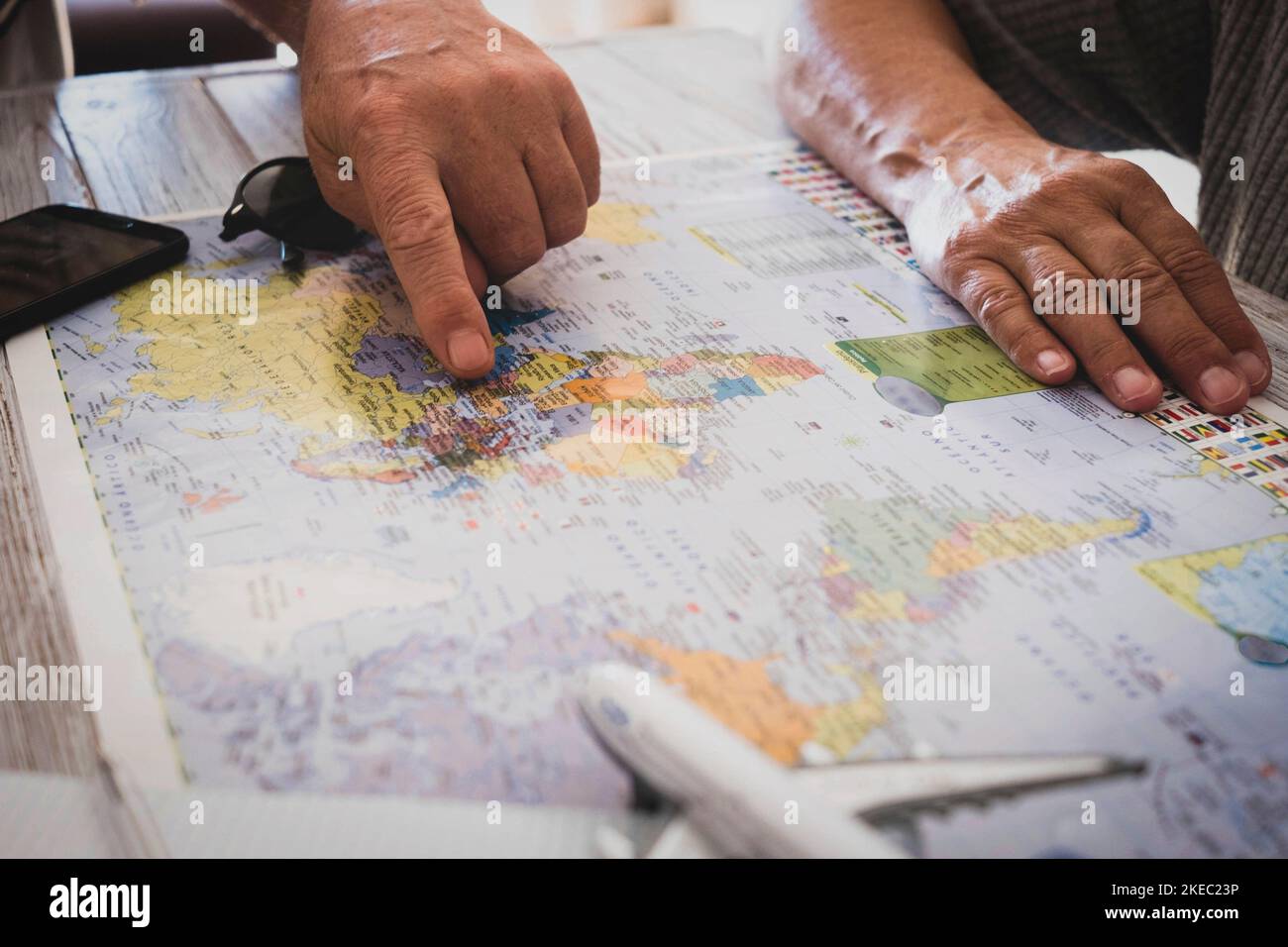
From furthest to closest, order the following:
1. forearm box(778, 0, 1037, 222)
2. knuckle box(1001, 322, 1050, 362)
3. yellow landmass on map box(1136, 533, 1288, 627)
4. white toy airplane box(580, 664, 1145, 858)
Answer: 1. forearm box(778, 0, 1037, 222)
2. knuckle box(1001, 322, 1050, 362)
3. yellow landmass on map box(1136, 533, 1288, 627)
4. white toy airplane box(580, 664, 1145, 858)

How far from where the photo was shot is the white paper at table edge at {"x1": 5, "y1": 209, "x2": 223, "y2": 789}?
47 centimetres

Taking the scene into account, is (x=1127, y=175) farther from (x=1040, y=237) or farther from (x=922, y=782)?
(x=922, y=782)

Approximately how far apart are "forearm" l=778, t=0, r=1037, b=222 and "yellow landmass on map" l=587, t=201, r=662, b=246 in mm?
243

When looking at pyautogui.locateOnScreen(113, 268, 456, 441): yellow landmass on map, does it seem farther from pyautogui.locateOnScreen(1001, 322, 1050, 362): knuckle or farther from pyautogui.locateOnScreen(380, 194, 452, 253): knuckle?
pyautogui.locateOnScreen(1001, 322, 1050, 362): knuckle

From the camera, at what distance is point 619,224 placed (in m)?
1.00

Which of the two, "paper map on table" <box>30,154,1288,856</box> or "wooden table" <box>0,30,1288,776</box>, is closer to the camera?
"paper map on table" <box>30,154,1288,856</box>

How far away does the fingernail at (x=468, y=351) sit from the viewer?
74cm

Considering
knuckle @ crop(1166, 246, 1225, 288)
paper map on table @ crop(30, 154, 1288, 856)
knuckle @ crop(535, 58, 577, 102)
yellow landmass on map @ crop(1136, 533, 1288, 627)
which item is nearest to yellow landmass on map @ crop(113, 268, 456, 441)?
paper map on table @ crop(30, 154, 1288, 856)

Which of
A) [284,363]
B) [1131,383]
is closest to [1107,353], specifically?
[1131,383]

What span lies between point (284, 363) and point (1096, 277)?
0.62m

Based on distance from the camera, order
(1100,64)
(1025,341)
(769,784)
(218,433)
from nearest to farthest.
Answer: (769,784), (218,433), (1025,341), (1100,64)

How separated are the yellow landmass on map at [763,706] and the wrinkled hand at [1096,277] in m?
0.38

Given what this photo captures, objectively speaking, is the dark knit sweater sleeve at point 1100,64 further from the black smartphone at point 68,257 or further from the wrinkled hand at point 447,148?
the black smartphone at point 68,257
